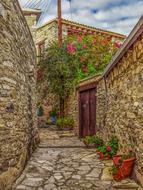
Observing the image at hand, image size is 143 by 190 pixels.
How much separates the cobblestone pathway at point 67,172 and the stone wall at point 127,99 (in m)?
0.64

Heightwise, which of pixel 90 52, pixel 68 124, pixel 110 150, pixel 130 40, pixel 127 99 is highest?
pixel 90 52

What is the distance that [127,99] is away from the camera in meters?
5.64

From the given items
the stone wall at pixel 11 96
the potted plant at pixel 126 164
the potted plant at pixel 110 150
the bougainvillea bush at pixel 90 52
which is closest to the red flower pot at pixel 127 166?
the potted plant at pixel 126 164

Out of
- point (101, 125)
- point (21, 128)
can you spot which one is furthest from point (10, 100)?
point (101, 125)

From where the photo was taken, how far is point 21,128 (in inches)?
226

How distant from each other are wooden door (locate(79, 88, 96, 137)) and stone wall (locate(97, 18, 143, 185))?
1724 mm

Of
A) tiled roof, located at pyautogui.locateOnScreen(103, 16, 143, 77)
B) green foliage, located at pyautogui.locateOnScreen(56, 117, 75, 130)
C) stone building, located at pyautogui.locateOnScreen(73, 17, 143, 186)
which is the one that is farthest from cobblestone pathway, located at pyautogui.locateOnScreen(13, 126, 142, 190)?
green foliage, located at pyautogui.locateOnScreen(56, 117, 75, 130)

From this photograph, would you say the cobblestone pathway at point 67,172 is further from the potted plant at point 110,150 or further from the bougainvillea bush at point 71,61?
the bougainvillea bush at point 71,61

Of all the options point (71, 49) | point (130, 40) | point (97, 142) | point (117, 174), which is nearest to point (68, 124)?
point (71, 49)

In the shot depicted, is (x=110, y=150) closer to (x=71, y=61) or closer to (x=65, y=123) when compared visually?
(x=65, y=123)

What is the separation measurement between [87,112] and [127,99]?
4.86 m

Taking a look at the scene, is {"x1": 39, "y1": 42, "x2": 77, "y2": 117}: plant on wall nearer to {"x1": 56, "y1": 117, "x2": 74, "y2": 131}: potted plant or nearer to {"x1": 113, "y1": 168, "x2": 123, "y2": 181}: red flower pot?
{"x1": 56, "y1": 117, "x2": 74, "y2": 131}: potted plant

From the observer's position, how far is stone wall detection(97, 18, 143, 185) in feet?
15.5

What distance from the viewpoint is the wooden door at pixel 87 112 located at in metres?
9.88
